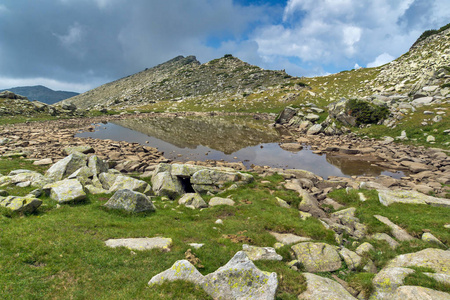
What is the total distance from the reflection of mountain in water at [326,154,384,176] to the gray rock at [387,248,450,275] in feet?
75.2

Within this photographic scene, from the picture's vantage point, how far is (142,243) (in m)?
11.9

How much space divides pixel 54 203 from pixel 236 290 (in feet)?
49.9

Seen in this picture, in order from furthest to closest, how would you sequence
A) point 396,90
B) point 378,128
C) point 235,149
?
point 396,90 < point 378,128 < point 235,149

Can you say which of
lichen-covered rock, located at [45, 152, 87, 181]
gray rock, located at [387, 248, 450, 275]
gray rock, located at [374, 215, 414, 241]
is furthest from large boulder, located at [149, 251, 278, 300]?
lichen-covered rock, located at [45, 152, 87, 181]

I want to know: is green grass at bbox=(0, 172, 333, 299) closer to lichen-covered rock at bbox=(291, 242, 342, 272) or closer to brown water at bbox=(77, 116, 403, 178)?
lichen-covered rock at bbox=(291, 242, 342, 272)

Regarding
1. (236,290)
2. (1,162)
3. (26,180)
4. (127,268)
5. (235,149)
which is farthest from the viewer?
(235,149)

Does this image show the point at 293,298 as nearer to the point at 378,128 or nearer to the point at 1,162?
the point at 1,162

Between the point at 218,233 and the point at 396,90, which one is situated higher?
the point at 396,90

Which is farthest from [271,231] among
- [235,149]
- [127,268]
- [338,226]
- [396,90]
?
[396,90]

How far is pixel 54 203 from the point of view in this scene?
49.9 ft

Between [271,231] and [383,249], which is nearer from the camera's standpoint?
[383,249]

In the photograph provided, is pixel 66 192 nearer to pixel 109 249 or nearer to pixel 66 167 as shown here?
pixel 66 167

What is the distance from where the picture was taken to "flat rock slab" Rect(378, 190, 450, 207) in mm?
18141

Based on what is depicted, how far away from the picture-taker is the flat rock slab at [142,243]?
11.4 m
